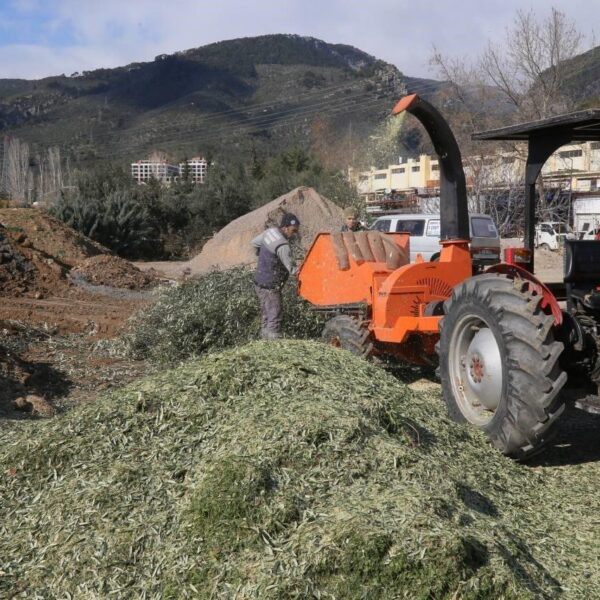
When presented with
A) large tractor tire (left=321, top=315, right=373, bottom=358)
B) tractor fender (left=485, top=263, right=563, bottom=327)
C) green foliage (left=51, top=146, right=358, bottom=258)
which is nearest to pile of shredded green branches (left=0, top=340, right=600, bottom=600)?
tractor fender (left=485, top=263, right=563, bottom=327)

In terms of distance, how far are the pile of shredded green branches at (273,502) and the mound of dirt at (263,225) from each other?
13.7m

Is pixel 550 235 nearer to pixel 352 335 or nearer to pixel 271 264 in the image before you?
pixel 271 264

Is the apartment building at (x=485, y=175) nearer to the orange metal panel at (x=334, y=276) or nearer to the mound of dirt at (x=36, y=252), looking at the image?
the mound of dirt at (x=36, y=252)

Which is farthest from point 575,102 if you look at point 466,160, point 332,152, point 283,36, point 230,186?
point 283,36

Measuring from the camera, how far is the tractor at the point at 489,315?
4.95m

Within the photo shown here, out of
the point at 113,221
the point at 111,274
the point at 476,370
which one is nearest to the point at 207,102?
the point at 113,221

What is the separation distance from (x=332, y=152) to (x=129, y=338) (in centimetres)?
4645

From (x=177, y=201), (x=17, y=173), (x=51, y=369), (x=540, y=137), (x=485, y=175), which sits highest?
(x=17, y=173)

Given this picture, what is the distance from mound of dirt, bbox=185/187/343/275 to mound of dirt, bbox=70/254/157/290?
2.57m

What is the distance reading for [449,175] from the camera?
271 inches

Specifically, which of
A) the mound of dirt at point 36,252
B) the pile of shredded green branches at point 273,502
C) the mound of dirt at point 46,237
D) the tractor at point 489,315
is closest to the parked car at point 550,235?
the mound of dirt at point 36,252

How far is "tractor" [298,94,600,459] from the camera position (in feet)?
16.2

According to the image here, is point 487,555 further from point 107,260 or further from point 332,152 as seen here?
point 332,152

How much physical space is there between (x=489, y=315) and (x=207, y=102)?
106943 mm
